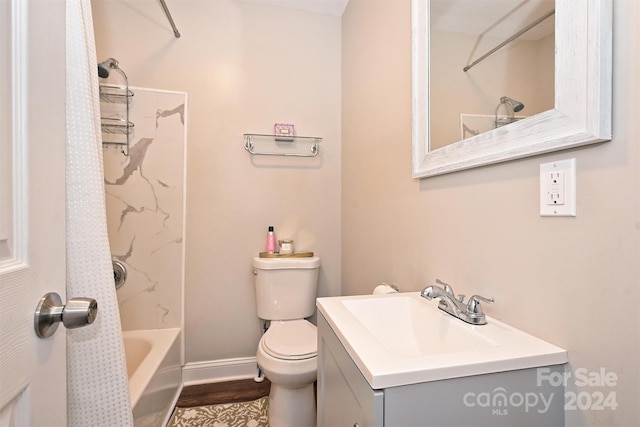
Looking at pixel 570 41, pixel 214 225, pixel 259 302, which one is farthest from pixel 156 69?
pixel 570 41

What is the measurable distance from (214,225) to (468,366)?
1668mm

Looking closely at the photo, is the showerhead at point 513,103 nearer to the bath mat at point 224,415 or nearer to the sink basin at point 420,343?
the sink basin at point 420,343

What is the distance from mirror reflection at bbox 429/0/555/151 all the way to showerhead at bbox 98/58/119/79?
166 centimetres

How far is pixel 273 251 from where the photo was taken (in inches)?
75.3

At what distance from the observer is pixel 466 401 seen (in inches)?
22.7

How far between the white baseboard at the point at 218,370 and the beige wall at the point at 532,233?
1.17 metres

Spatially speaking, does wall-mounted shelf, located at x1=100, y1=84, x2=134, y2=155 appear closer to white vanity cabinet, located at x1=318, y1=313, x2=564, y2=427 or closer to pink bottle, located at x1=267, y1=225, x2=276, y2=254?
pink bottle, located at x1=267, y1=225, x2=276, y2=254

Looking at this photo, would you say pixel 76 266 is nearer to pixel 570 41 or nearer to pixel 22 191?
pixel 22 191

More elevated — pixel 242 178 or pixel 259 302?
pixel 242 178

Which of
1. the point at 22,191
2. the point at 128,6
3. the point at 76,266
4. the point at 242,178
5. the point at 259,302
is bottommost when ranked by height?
the point at 259,302

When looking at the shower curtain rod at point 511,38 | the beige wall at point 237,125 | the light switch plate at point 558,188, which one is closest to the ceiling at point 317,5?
the beige wall at point 237,125

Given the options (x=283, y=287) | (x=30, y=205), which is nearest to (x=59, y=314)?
(x=30, y=205)

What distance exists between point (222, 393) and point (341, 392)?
137 cm

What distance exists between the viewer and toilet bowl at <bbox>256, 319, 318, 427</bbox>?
4.42ft
